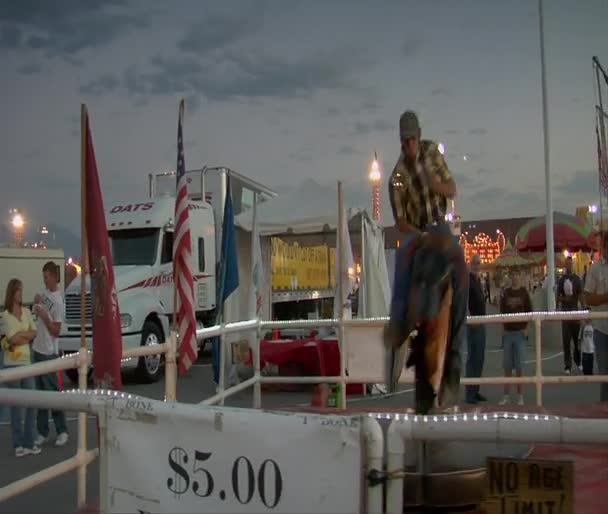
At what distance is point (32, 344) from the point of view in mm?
7555

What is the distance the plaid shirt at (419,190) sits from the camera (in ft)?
12.8

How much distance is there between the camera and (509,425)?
220cm

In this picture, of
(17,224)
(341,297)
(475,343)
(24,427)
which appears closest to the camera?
(24,427)

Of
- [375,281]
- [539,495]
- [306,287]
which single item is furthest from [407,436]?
[306,287]

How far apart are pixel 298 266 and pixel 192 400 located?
6.32 meters

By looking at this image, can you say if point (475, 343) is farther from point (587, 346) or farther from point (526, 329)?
point (587, 346)

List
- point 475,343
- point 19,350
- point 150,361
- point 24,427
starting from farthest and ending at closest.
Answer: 1. point 150,361
2. point 475,343
3. point 19,350
4. point 24,427

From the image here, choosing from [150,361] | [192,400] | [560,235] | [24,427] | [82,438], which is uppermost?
[560,235]

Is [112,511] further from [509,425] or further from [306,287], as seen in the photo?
[306,287]

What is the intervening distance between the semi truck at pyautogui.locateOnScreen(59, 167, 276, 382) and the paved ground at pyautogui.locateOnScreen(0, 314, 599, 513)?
105 cm

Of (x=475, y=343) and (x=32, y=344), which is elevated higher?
(x=32, y=344)

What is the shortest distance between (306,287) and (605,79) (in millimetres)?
17767

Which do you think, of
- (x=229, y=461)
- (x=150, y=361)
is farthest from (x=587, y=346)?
(x=229, y=461)

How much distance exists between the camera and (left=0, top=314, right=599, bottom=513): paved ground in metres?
5.21
